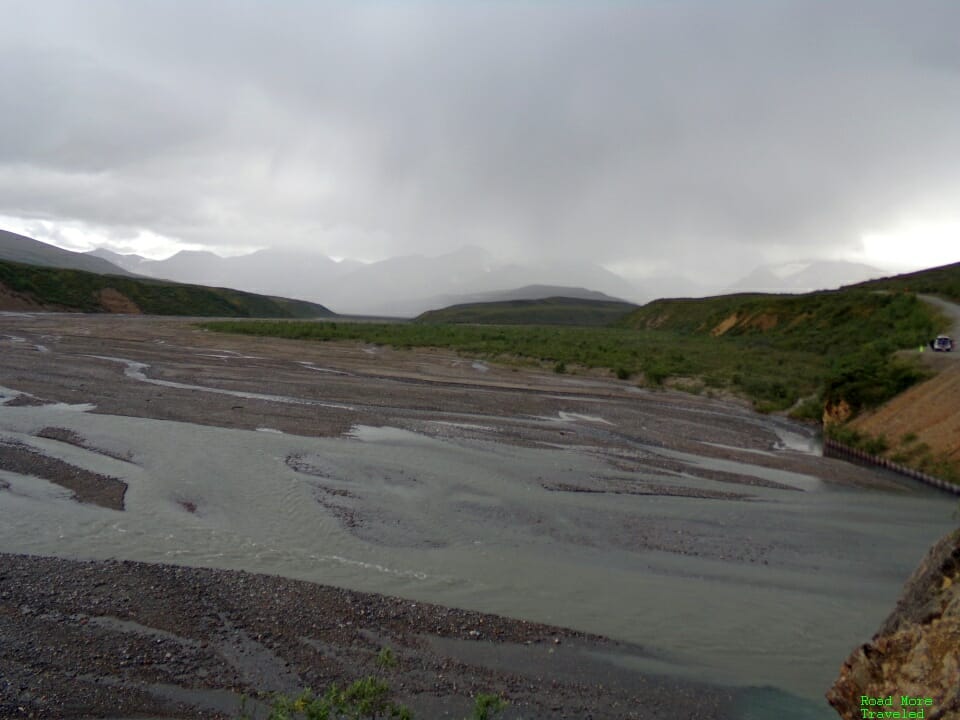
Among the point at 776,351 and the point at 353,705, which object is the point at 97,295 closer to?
the point at 776,351

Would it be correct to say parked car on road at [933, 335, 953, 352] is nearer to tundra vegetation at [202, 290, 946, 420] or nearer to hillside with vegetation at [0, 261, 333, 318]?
tundra vegetation at [202, 290, 946, 420]

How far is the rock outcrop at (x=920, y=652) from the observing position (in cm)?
476

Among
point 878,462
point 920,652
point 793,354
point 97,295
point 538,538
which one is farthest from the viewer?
point 97,295

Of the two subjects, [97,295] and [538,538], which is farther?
[97,295]

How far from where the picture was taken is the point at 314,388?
30.3 metres

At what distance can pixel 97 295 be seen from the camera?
121m

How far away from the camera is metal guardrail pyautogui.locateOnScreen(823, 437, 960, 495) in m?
17.8

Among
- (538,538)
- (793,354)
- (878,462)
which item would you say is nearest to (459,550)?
(538,538)

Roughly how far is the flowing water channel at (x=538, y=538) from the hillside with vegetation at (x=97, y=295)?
105967mm

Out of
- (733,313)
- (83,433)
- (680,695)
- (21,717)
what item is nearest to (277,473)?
(83,433)

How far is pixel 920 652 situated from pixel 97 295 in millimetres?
136758

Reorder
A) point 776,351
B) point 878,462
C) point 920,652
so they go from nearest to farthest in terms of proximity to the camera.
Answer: point 920,652, point 878,462, point 776,351

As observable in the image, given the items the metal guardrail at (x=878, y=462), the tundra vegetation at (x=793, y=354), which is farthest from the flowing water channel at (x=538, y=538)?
the tundra vegetation at (x=793, y=354)

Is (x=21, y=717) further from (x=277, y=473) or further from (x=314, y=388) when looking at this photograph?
(x=314, y=388)
